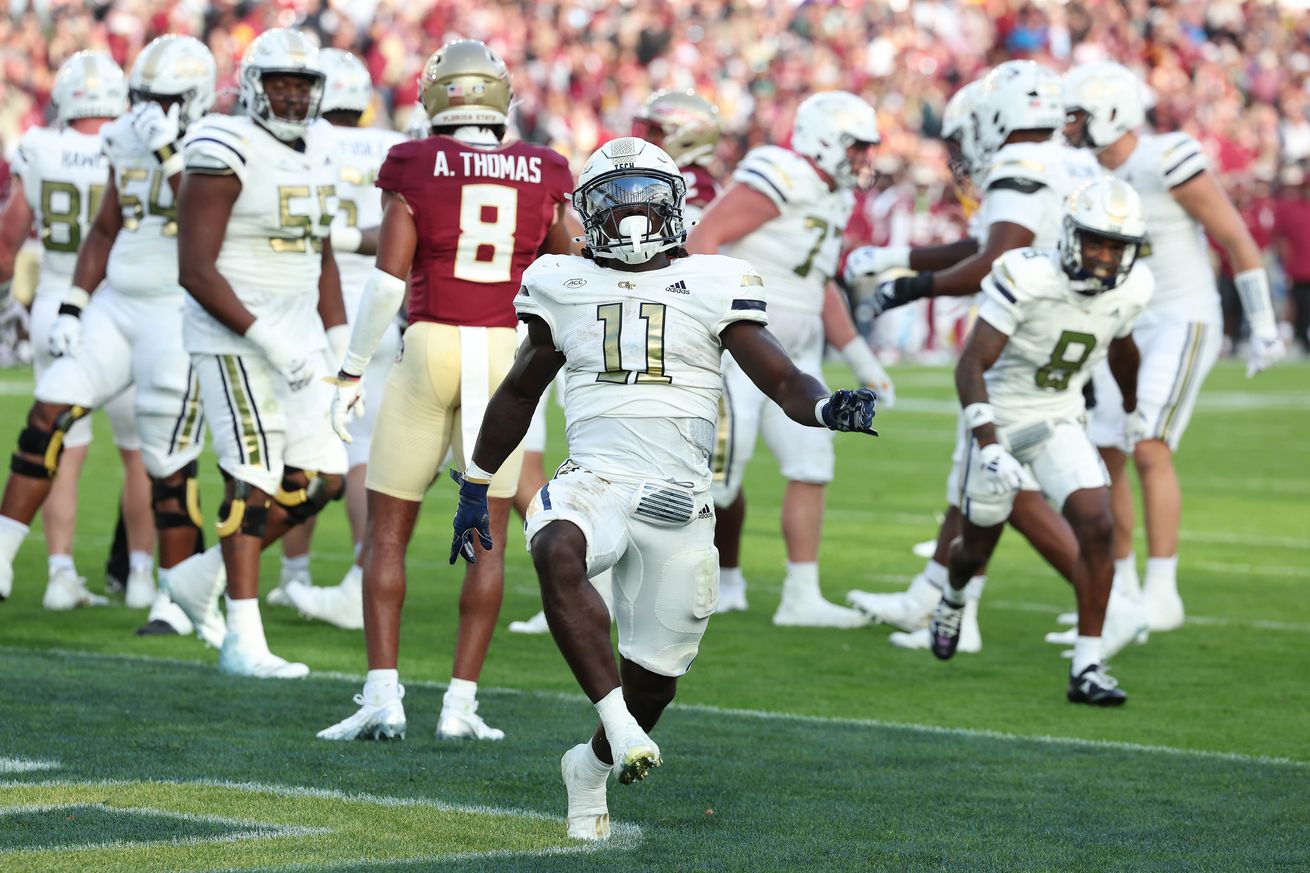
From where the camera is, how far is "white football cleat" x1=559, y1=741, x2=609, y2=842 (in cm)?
464

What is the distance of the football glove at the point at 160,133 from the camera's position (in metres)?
7.38

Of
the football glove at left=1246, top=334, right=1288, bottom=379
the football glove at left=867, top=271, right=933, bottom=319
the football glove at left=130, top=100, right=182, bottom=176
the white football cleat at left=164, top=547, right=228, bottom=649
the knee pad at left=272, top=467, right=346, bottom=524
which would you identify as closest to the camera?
the knee pad at left=272, top=467, right=346, bottom=524

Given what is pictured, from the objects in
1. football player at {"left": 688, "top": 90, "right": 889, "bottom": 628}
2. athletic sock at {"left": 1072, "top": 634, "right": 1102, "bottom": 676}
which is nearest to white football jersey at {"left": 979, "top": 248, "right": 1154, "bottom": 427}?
athletic sock at {"left": 1072, "top": 634, "right": 1102, "bottom": 676}

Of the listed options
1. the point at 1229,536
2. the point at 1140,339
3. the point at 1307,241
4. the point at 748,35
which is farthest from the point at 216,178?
the point at 748,35

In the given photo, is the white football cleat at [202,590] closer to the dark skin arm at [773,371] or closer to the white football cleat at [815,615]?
the white football cleat at [815,615]

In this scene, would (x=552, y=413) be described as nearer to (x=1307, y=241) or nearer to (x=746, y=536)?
(x=746, y=536)

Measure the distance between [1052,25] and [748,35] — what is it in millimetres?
4263

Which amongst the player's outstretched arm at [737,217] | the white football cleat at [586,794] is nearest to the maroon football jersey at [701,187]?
the player's outstretched arm at [737,217]

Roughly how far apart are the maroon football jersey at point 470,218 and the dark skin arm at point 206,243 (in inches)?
33.1

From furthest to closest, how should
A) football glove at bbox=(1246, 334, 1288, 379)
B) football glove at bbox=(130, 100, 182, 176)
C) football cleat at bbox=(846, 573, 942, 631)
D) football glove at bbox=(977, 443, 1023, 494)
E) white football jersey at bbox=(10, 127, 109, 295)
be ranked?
football glove at bbox=(1246, 334, 1288, 379)
white football jersey at bbox=(10, 127, 109, 295)
football cleat at bbox=(846, 573, 942, 631)
football glove at bbox=(130, 100, 182, 176)
football glove at bbox=(977, 443, 1023, 494)

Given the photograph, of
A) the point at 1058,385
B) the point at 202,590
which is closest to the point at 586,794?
the point at 202,590

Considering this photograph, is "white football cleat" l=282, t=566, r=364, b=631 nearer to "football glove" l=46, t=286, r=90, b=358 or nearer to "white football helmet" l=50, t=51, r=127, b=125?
"football glove" l=46, t=286, r=90, b=358

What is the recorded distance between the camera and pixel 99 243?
25.3 ft

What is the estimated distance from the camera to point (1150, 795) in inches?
207
